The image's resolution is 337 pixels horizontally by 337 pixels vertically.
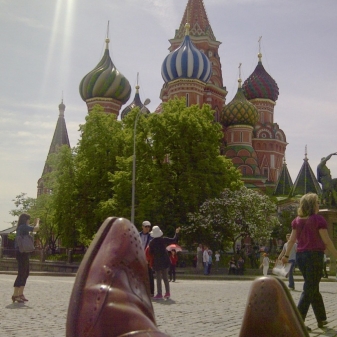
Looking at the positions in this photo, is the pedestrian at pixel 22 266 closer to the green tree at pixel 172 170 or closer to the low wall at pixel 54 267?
the green tree at pixel 172 170

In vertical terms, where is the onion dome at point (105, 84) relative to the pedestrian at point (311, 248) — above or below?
above

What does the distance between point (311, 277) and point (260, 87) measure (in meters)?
62.7

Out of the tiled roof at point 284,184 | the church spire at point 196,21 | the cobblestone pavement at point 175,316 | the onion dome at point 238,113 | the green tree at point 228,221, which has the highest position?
the church spire at point 196,21

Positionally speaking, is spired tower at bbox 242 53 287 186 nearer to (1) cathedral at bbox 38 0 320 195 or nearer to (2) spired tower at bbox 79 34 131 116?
(1) cathedral at bbox 38 0 320 195

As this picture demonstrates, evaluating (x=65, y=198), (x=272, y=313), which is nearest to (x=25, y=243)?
(x=272, y=313)

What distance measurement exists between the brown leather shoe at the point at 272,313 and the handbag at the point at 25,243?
853 centimetres

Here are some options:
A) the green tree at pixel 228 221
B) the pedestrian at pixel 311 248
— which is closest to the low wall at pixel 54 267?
the green tree at pixel 228 221

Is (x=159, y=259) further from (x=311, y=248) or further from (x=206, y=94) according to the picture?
(x=206, y=94)

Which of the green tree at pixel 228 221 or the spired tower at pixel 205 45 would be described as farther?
the spired tower at pixel 205 45

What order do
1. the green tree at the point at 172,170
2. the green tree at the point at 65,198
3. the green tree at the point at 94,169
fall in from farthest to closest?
the green tree at the point at 65,198, the green tree at the point at 94,169, the green tree at the point at 172,170

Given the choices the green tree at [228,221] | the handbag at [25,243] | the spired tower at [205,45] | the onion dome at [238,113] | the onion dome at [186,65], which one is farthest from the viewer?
the spired tower at [205,45]

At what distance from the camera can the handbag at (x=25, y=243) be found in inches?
389

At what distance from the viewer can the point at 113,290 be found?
1.79 m

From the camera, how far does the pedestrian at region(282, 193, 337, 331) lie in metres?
6.71
